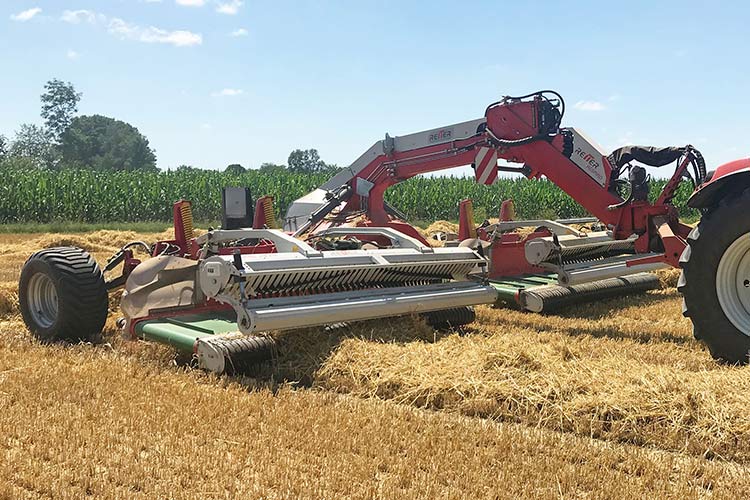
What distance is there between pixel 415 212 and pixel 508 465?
24090mm

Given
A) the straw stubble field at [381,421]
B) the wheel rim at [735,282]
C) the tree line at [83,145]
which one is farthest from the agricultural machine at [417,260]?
the tree line at [83,145]

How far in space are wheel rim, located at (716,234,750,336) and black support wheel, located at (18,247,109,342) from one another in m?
4.58

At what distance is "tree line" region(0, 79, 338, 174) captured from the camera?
238 ft

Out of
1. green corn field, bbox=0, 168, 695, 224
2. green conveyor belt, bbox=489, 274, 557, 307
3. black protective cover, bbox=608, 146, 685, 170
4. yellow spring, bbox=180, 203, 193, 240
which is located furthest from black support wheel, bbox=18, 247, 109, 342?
green corn field, bbox=0, 168, 695, 224

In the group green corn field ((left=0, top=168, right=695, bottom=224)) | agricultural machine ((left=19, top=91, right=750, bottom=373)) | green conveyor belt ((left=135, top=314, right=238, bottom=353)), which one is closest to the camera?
agricultural machine ((left=19, top=91, right=750, bottom=373))

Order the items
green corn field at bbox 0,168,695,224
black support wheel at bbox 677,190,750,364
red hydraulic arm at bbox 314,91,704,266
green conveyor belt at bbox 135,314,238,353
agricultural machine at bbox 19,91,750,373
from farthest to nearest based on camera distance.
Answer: green corn field at bbox 0,168,695,224 < red hydraulic arm at bbox 314,91,704,266 < green conveyor belt at bbox 135,314,238,353 < agricultural machine at bbox 19,91,750,373 < black support wheel at bbox 677,190,750,364

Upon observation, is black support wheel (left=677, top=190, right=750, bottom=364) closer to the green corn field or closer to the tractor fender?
the tractor fender

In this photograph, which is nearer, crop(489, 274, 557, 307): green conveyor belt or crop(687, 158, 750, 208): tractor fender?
crop(687, 158, 750, 208): tractor fender

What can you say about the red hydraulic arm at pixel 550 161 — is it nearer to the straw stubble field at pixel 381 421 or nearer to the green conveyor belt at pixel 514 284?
the green conveyor belt at pixel 514 284

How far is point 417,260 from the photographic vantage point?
554 centimetres

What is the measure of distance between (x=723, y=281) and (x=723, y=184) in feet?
2.17

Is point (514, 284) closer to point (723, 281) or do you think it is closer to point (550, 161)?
point (550, 161)

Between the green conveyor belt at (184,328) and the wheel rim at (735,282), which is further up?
the wheel rim at (735,282)

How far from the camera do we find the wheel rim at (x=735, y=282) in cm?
429
